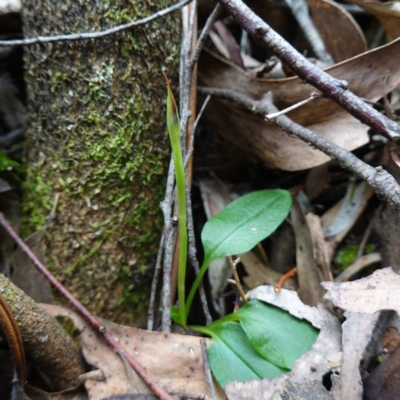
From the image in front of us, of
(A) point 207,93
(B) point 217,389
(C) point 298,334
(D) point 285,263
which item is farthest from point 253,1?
(B) point 217,389

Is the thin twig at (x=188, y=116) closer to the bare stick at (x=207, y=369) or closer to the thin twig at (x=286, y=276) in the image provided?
the bare stick at (x=207, y=369)

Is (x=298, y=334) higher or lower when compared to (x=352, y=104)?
lower

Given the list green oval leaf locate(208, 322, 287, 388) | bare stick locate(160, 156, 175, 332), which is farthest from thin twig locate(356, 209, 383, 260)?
bare stick locate(160, 156, 175, 332)

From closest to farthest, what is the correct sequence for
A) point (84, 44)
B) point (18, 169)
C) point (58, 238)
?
point (84, 44) → point (58, 238) → point (18, 169)

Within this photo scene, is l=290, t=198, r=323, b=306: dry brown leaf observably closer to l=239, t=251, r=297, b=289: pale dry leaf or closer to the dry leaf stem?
l=239, t=251, r=297, b=289: pale dry leaf

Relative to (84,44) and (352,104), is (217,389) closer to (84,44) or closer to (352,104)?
(352,104)

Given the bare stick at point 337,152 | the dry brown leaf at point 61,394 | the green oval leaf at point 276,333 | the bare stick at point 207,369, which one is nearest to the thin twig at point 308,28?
the bare stick at point 337,152

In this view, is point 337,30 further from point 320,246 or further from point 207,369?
point 207,369

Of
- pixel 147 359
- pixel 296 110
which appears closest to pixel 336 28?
pixel 296 110

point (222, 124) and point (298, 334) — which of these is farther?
point (222, 124)
